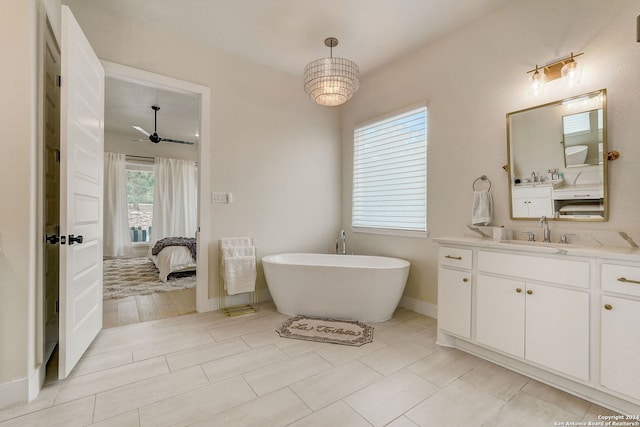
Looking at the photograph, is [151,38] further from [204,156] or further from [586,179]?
[586,179]

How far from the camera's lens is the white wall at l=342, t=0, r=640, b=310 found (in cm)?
Result: 197

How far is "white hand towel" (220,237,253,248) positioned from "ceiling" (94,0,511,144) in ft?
6.95

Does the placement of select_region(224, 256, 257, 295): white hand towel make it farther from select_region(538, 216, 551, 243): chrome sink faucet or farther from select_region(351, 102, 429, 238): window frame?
select_region(538, 216, 551, 243): chrome sink faucet

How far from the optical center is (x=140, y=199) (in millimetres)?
6895

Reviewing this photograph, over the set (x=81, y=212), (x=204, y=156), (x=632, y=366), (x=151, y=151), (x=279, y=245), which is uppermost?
(x=151, y=151)

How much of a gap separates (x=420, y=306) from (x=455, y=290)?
0.92m

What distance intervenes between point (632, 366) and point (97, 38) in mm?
4488

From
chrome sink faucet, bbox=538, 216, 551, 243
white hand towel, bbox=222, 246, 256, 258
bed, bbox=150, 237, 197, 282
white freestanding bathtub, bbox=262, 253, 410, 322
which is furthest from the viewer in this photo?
bed, bbox=150, 237, 197, 282

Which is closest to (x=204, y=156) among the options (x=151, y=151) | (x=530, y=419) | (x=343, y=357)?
(x=343, y=357)

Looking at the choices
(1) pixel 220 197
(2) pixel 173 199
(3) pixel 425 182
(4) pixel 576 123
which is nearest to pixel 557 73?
(4) pixel 576 123

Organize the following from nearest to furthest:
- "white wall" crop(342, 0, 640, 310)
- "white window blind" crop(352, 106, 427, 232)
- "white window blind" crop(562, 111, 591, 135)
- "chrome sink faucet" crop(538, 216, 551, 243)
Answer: "white wall" crop(342, 0, 640, 310) < "white window blind" crop(562, 111, 591, 135) < "chrome sink faucet" crop(538, 216, 551, 243) < "white window blind" crop(352, 106, 427, 232)

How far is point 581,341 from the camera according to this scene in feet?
5.64

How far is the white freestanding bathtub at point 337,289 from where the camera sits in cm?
283

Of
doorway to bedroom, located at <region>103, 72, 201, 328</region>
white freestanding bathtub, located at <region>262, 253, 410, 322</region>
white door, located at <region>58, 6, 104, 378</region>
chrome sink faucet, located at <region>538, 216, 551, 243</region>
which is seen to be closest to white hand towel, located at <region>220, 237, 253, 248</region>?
white freestanding bathtub, located at <region>262, 253, 410, 322</region>
